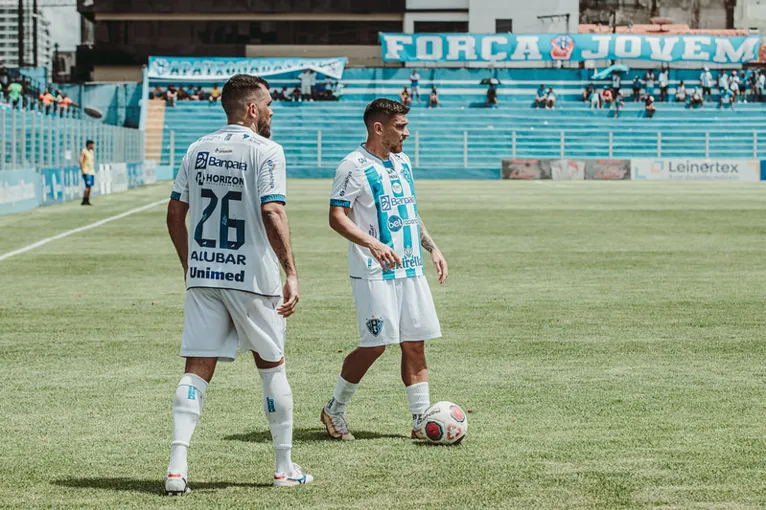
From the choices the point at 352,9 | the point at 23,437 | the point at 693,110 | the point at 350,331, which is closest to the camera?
A: the point at 23,437

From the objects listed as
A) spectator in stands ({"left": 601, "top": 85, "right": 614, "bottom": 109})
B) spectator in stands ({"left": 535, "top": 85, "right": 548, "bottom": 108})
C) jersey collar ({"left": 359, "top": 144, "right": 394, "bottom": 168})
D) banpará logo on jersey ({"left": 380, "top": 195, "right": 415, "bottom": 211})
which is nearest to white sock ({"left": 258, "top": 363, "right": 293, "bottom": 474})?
banpará logo on jersey ({"left": 380, "top": 195, "right": 415, "bottom": 211})

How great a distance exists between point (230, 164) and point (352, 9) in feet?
266

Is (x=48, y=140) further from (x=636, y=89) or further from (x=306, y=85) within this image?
(x=636, y=89)

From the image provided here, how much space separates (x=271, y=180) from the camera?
599 cm

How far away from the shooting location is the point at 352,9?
281ft

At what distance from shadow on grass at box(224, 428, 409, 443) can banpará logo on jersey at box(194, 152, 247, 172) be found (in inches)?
74.7

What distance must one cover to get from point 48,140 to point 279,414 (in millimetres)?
31608

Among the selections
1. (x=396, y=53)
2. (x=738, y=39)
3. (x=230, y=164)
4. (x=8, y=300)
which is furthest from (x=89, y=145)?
(x=738, y=39)

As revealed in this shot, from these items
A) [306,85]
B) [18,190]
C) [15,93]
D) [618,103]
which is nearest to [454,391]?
[18,190]

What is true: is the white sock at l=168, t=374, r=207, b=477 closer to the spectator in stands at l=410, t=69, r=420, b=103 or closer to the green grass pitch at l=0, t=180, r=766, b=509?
the green grass pitch at l=0, t=180, r=766, b=509

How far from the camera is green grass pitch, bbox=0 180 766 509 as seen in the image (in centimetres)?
614

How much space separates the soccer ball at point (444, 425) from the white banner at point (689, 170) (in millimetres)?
55088

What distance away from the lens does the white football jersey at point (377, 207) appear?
7.23 metres

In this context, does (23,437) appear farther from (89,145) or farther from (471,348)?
(89,145)
